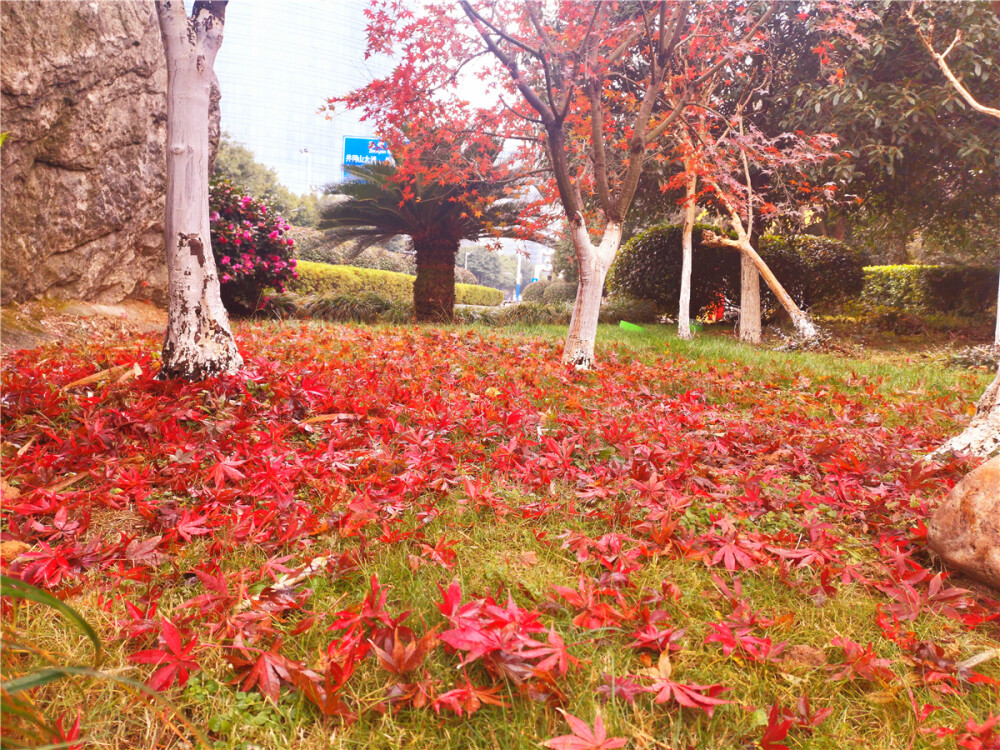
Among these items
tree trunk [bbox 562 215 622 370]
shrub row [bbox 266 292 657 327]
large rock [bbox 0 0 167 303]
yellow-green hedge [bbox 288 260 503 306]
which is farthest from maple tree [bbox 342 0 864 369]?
yellow-green hedge [bbox 288 260 503 306]

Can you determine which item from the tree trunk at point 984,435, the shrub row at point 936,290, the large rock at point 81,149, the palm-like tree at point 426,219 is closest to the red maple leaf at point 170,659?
the tree trunk at point 984,435

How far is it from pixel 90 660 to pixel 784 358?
7.13 meters

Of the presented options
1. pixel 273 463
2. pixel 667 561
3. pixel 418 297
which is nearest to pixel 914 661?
pixel 667 561

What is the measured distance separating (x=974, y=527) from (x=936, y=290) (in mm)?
12013

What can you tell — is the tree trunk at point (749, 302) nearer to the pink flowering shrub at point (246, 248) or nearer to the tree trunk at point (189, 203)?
the pink flowering shrub at point (246, 248)

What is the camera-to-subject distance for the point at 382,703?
122 cm

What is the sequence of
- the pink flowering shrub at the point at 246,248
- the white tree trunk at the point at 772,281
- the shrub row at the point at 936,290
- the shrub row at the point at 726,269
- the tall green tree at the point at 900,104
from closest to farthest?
the tall green tree at the point at 900,104, the pink flowering shrub at the point at 246,248, the white tree trunk at the point at 772,281, the shrub row at the point at 936,290, the shrub row at the point at 726,269

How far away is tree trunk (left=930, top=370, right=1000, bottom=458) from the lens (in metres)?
2.53

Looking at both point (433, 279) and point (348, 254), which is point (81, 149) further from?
point (348, 254)

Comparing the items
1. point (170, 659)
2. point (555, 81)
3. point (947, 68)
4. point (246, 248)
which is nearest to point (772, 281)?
point (947, 68)

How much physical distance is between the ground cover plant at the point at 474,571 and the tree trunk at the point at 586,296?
1.93m

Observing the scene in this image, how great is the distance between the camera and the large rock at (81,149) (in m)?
5.08

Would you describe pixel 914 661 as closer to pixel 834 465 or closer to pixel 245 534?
pixel 834 465

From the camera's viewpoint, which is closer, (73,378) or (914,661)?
(914,661)
